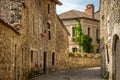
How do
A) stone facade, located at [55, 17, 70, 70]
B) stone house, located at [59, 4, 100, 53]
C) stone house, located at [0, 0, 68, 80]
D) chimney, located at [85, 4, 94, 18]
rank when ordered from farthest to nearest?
chimney, located at [85, 4, 94, 18] → stone house, located at [59, 4, 100, 53] → stone facade, located at [55, 17, 70, 70] → stone house, located at [0, 0, 68, 80]

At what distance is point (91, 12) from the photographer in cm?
5800

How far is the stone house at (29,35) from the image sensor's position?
17.4 m

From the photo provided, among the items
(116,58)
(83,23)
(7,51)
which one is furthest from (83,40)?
(7,51)

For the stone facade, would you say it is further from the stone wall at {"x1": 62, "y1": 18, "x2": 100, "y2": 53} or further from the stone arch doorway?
the stone arch doorway

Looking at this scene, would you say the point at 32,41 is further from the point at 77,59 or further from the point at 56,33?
the point at 77,59

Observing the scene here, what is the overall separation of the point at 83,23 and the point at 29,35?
30088 mm

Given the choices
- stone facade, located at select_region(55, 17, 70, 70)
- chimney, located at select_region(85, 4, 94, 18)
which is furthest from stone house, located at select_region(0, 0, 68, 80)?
chimney, located at select_region(85, 4, 94, 18)

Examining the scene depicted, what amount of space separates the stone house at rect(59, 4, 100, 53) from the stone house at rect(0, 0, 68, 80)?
1530cm

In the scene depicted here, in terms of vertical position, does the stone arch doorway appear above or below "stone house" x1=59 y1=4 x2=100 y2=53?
below

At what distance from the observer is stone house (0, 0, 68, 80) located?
683 inches

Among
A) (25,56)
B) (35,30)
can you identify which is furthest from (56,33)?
(25,56)

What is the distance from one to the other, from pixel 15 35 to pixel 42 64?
43.8 feet

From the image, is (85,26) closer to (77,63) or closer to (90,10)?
(90,10)

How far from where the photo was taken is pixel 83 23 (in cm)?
5478
